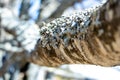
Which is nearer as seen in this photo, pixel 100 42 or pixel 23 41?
pixel 100 42

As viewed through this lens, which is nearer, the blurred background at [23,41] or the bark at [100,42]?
the bark at [100,42]

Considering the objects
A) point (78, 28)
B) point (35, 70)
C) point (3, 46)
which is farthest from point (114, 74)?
point (78, 28)

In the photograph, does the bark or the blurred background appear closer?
the bark

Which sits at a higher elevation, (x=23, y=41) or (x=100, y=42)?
(x=23, y=41)
